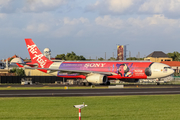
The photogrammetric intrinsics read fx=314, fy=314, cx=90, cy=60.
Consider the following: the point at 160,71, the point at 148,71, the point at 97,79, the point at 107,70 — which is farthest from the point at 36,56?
the point at 160,71

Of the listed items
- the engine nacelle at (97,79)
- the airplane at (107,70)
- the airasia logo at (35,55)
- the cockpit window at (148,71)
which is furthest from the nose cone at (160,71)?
the airasia logo at (35,55)

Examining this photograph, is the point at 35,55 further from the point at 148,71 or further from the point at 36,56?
the point at 148,71

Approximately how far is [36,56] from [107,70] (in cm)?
1575

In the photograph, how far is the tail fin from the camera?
62.7 m

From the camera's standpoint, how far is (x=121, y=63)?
56000mm

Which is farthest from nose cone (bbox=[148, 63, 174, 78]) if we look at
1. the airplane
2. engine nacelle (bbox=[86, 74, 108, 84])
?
engine nacelle (bbox=[86, 74, 108, 84])

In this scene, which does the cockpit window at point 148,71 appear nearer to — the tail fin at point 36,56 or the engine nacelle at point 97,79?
the engine nacelle at point 97,79

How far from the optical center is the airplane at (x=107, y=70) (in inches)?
2103

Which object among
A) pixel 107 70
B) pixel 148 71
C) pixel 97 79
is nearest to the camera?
pixel 97 79

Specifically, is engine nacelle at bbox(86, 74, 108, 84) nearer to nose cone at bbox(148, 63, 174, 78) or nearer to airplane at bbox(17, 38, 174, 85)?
airplane at bbox(17, 38, 174, 85)

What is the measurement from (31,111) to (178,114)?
874 cm

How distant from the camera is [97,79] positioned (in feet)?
173

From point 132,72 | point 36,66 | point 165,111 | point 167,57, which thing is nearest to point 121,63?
point 132,72

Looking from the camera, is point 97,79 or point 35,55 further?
point 35,55
